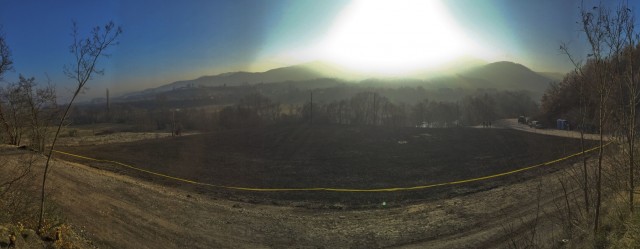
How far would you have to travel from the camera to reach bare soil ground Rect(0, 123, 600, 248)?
13.5 m

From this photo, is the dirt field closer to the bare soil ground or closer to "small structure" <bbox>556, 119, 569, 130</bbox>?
the bare soil ground

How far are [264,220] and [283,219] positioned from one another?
2.99 feet

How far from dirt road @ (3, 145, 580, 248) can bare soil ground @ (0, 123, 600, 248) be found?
4 cm

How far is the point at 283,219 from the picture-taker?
18625mm

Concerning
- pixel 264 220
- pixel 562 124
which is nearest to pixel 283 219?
pixel 264 220

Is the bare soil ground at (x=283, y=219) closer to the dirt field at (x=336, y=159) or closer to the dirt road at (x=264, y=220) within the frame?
the dirt road at (x=264, y=220)

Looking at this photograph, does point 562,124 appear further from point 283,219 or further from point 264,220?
point 264,220

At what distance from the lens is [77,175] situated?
728 inches

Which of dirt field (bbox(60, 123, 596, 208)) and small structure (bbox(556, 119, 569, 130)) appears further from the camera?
small structure (bbox(556, 119, 569, 130))

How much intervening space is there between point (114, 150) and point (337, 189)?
1856 centimetres

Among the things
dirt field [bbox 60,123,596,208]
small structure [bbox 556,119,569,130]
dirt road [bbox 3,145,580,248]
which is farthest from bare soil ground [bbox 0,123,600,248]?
small structure [bbox 556,119,569,130]

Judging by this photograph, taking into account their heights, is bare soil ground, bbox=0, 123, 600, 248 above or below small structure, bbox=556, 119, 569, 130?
below

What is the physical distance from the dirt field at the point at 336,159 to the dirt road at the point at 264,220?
106 inches

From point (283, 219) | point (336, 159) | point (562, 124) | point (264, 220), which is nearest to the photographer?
point (264, 220)
